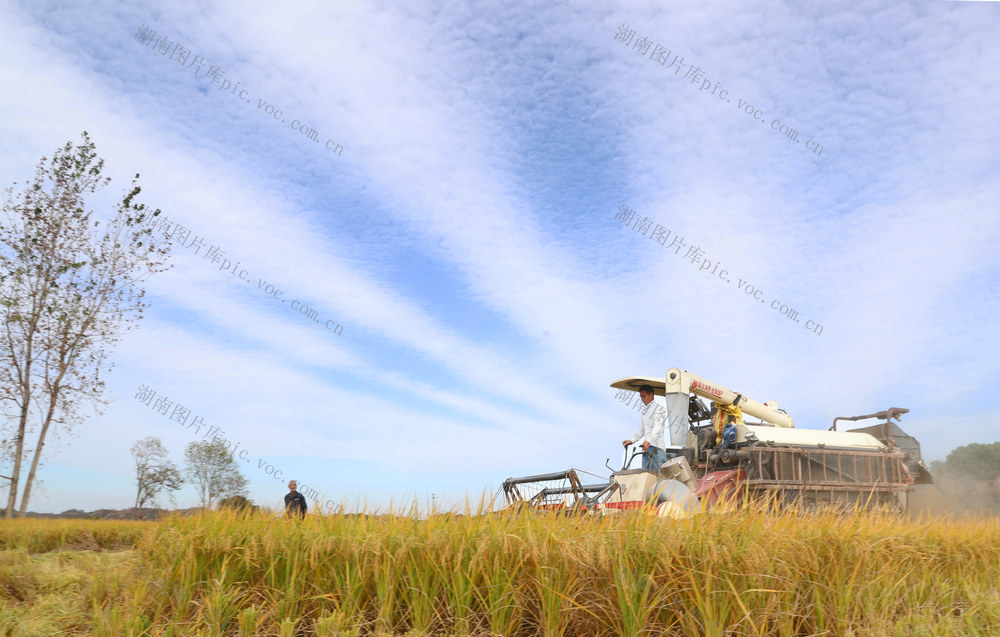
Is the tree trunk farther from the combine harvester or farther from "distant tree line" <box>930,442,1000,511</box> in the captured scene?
"distant tree line" <box>930,442,1000,511</box>

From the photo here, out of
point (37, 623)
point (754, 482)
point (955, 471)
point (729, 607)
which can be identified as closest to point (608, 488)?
point (754, 482)

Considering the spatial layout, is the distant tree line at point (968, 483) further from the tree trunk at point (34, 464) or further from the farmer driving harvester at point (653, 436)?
the tree trunk at point (34, 464)

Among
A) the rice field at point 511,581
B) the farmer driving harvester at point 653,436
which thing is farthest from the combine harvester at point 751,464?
the rice field at point 511,581

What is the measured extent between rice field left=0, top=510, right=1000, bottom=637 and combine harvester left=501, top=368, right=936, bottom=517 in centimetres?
355

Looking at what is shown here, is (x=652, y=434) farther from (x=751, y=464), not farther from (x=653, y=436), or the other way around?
(x=751, y=464)

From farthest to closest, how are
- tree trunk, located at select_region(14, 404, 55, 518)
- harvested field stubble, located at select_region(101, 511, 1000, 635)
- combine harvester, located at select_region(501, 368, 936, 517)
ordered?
tree trunk, located at select_region(14, 404, 55, 518)
combine harvester, located at select_region(501, 368, 936, 517)
harvested field stubble, located at select_region(101, 511, 1000, 635)

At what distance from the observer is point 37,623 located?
5.42 m

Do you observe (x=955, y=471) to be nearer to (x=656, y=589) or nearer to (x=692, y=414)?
(x=692, y=414)

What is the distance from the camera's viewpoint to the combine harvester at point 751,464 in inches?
384

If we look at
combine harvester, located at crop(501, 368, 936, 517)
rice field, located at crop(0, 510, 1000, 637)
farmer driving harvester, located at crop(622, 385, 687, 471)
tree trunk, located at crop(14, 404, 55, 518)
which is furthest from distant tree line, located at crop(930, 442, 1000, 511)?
tree trunk, located at crop(14, 404, 55, 518)

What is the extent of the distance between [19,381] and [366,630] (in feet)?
62.2

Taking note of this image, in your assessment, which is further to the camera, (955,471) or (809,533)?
(955,471)

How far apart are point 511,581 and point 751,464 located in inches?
292

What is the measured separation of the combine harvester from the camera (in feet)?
32.0
